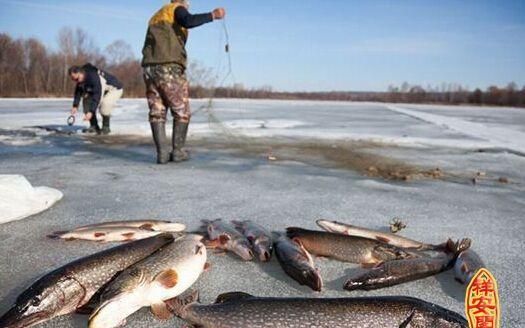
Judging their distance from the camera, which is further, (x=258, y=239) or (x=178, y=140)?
(x=178, y=140)

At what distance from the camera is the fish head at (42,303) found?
1.76 m

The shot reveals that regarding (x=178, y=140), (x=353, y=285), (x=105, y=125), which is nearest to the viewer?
(x=353, y=285)

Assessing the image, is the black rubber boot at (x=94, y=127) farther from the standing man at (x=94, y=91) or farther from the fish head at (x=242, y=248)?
the fish head at (x=242, y=248)

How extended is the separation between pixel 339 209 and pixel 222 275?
1772mm

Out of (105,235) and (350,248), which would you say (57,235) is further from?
(350,248)

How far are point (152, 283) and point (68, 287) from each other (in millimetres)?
386

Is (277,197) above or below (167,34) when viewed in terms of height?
below

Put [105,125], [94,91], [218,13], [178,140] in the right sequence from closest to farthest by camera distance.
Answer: [218,13], [178,140], [94,91], [105,125]

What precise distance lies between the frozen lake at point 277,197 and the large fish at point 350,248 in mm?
72

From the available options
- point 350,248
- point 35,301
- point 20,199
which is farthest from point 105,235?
point 350,248

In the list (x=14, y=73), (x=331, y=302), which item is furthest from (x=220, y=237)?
(x=14, y=73)

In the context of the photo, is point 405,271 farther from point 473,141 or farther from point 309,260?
point 473,141

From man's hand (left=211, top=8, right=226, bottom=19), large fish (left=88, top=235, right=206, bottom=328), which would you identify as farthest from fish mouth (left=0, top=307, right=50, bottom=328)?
man's hand (left=211, top=8, right=226, bottom=19)

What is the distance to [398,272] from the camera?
2.30 metres
